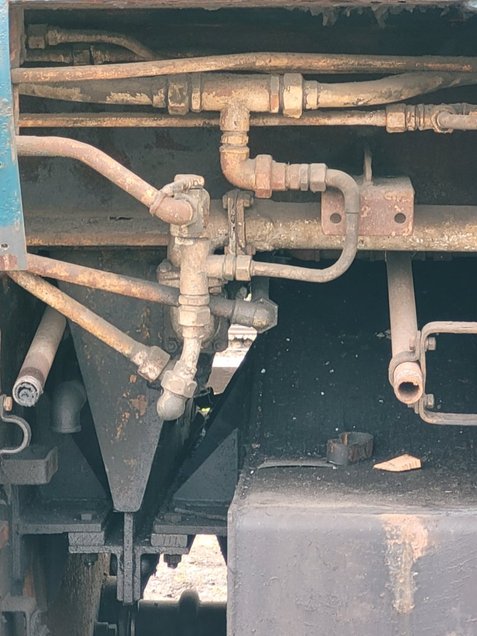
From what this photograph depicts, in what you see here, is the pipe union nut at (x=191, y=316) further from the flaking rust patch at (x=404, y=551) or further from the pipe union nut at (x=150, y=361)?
the flaking rust patch at (x=404, y=551)

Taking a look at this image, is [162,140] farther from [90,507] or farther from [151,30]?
[90,507]

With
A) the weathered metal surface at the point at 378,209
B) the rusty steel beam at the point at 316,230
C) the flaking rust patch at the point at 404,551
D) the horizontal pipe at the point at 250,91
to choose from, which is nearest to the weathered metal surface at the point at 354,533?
the flaking rust patch at the point at 404,551

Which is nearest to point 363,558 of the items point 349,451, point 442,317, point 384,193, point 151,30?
point 349,451

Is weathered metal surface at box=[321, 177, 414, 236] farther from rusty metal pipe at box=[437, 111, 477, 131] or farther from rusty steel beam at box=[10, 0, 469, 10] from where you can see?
rusty steel beam at box=[10, 0, 469, 10]

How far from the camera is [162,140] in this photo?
104 inches

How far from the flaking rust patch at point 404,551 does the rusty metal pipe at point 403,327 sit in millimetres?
224

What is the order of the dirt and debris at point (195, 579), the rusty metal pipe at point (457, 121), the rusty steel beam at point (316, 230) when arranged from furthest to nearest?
the dirt and debris at point (195, 579), the rusty steel beam at point (316, 230), the rusty metal pipe at point (457, 121)

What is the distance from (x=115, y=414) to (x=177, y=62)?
871 mm

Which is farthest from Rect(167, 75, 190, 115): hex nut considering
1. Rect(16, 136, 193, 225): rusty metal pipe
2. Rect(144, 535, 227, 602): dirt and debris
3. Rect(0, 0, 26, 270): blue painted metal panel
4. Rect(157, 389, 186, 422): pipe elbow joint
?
Rect(144, 535, 227, 602): dirt and debris

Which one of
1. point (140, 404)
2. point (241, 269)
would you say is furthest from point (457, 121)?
point (140, 404)

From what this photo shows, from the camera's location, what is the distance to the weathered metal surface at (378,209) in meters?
2.35

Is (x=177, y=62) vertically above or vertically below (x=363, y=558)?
above

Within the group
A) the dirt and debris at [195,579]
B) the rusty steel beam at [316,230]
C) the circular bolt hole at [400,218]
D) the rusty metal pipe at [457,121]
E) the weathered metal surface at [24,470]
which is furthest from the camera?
the dirt and debris at [195,579]

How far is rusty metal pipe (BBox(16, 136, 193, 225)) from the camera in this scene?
2.16m
